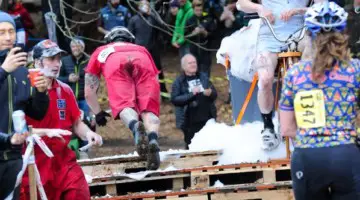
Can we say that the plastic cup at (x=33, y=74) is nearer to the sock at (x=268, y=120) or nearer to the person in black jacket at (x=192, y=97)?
the sock at (x=268, y=120)

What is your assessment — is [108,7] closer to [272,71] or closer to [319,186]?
[272,71]

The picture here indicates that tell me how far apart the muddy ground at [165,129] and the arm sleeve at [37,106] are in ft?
26.5

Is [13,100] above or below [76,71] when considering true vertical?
below

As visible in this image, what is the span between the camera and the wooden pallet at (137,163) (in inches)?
443

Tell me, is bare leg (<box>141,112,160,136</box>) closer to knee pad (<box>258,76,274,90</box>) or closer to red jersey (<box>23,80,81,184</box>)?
knee pad (<box>258,76,274,90</box>)

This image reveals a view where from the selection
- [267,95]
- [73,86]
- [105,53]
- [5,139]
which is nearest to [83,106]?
[73,86]

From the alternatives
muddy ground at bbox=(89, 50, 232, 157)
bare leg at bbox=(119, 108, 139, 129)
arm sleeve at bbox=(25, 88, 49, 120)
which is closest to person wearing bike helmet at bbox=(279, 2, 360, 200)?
arm sleeve at bbox=(25, 88, 49, 120)

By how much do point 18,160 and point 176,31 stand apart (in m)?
10.4

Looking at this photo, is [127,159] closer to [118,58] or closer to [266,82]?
[118,58]

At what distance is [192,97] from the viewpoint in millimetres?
14203

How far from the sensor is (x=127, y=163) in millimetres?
11258

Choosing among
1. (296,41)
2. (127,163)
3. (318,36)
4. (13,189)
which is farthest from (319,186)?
(127,163)

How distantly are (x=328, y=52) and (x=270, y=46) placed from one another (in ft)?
13.0

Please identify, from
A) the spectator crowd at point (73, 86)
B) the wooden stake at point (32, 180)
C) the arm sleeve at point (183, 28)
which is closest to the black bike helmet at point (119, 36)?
the spectator crowd at point (73, 86)
